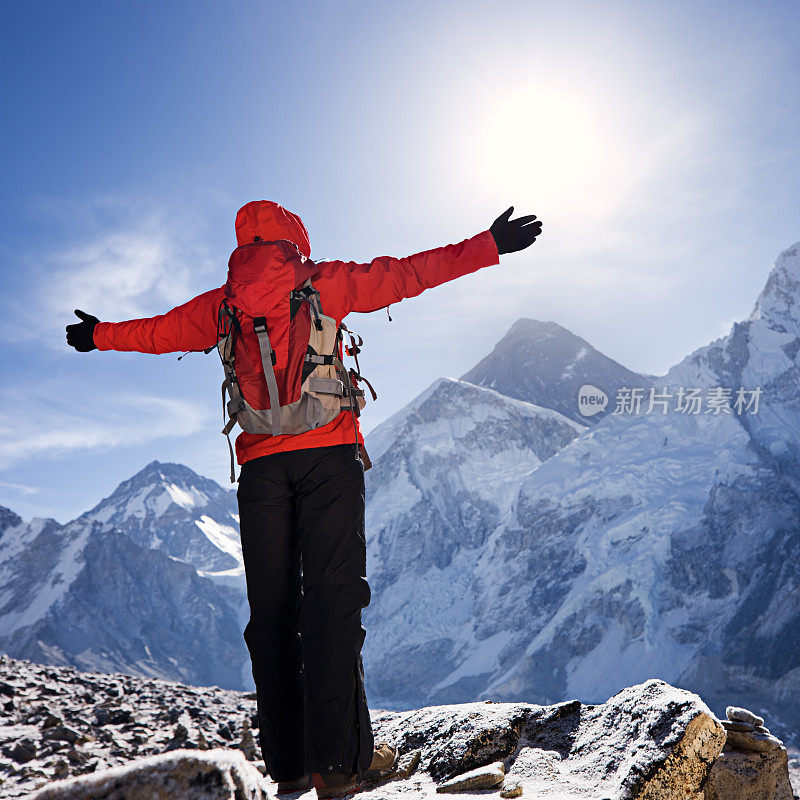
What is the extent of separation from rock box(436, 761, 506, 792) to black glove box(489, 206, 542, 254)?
116 inches

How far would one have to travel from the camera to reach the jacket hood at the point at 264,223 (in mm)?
3764

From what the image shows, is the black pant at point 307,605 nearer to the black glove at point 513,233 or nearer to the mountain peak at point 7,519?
the black glove at point 513,233

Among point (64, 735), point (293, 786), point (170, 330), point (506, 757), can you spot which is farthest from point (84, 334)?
point (64, 735)

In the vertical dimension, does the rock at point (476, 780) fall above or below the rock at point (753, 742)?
above

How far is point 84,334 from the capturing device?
4375 millimetres

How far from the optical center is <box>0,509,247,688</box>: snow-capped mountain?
17200 centimetres

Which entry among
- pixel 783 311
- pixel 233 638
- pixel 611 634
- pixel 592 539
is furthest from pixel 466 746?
pixel 233 638

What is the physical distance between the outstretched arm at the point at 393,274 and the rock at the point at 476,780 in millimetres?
2649

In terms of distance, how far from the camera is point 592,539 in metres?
150

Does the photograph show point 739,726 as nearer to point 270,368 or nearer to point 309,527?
point 309,527

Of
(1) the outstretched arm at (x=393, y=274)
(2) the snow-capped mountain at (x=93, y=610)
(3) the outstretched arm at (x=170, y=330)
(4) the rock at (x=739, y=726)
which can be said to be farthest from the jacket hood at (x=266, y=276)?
(2) the snow-capped mountain at (x=93, y=610)

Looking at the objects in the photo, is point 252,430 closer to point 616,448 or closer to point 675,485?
point 675,485
